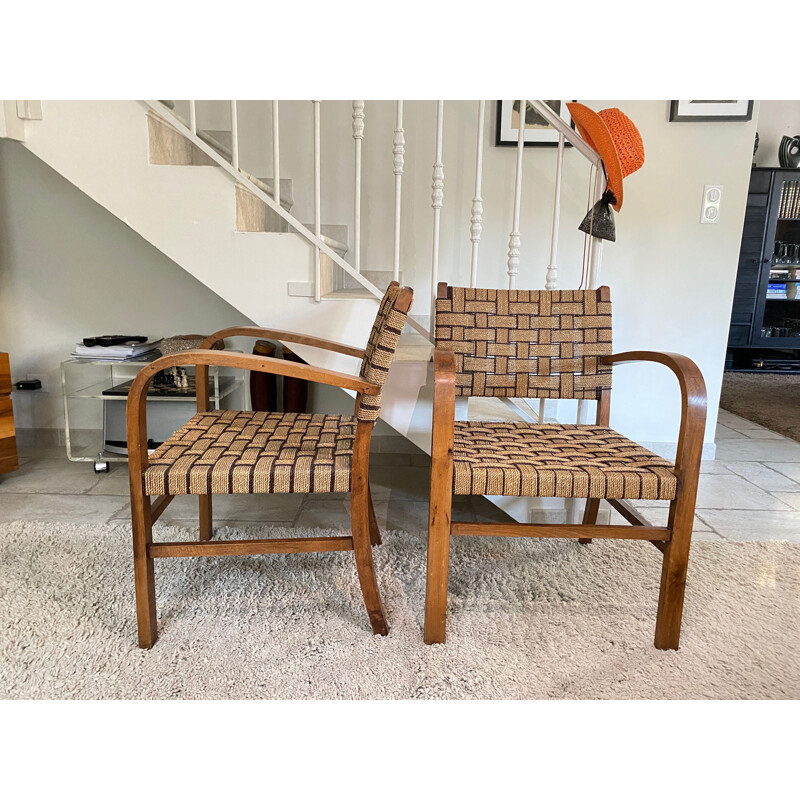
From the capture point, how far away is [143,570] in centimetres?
132

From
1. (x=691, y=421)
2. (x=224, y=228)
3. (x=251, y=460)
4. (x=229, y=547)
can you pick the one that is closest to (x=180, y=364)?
(x=251, y=460)

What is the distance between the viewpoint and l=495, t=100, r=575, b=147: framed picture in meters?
2.63

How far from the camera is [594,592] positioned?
1.66 metres

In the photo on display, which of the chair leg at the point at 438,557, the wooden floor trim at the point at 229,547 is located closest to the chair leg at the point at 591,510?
the chair leg at the point at 438,557

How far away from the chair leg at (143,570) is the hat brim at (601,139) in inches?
60.4

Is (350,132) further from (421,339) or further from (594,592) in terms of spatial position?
(594,592)

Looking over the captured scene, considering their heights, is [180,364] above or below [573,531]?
above

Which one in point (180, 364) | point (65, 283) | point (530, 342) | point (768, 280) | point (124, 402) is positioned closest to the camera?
point (180, 364)

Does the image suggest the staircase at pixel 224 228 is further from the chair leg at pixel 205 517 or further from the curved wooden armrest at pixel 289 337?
the chair leg at pixel 205 517

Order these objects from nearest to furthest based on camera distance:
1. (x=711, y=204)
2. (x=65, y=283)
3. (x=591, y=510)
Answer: (x=591, y=510) < (x=711, y=204) < (x=65, y=283)

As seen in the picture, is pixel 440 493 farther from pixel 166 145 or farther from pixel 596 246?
pixel 166 145

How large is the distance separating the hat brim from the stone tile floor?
1033 millimetres

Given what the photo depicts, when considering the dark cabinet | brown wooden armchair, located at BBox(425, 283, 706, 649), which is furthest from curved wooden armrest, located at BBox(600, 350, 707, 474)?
the dark cabinet

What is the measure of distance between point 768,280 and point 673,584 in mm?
4841
